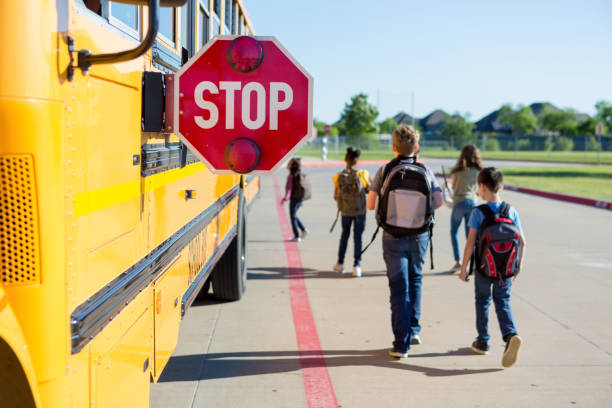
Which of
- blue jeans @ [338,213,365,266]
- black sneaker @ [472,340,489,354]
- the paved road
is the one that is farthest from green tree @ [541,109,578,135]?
black sneaker @ [472,340,489,354]

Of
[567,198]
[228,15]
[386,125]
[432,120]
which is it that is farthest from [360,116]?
[228,15]

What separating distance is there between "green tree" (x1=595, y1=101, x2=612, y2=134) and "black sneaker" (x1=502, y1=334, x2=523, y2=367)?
75.6 metres

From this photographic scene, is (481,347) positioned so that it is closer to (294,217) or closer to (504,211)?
(504,211)

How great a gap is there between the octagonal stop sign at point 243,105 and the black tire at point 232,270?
11.5ft

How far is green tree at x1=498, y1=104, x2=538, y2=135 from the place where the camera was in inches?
3735

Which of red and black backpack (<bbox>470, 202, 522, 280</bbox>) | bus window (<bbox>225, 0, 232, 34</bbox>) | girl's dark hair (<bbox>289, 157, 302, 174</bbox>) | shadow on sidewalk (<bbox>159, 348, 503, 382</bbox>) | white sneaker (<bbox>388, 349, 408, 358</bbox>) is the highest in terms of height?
bus window (<bbox>225, 0, 232, 34</bbox>)

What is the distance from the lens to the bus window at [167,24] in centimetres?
298

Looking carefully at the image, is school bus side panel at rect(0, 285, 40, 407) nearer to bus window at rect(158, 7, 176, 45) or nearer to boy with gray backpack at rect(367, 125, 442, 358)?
bus window at rect(158, 7, 176, 45)

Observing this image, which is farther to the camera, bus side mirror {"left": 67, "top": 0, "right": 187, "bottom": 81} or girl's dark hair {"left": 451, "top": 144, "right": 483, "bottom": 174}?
girl's dark hair {"left": 451, "top": 144, "right": 483, "bottom": 174}

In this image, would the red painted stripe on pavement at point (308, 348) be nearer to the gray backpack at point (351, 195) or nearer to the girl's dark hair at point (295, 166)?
the gray backpack at point (351, 195)

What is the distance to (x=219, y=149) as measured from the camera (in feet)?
8.54

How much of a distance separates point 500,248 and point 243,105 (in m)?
2.63

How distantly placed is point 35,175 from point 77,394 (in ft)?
1.99

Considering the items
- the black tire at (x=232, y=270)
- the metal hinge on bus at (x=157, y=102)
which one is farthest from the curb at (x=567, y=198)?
the metal hinge on bus at (x=157, y=102)
